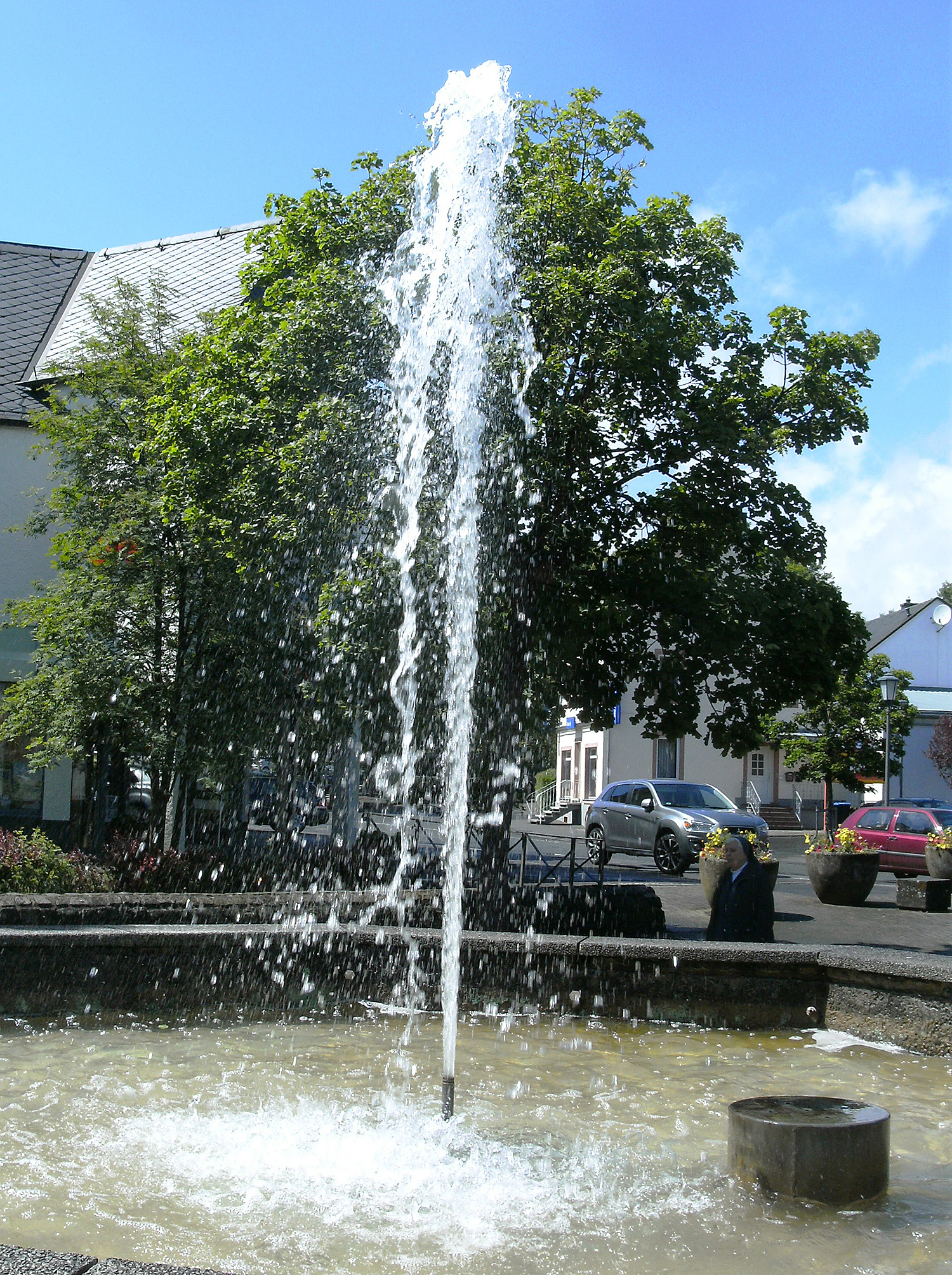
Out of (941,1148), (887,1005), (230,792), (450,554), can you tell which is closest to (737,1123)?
(941,1148)

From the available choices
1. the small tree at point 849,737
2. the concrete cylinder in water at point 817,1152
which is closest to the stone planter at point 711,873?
the concrete cylinder in water at point 817,1152

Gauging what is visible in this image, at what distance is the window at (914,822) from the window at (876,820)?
0.75 feet

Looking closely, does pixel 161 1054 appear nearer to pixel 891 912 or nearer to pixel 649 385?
pixel 649 385

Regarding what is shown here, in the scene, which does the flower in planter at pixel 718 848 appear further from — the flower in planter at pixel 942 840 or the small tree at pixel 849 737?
the small tree at pixel 849 737

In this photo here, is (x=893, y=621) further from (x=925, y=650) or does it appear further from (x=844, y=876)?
(x=844, y=876)

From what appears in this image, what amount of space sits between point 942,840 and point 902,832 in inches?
182

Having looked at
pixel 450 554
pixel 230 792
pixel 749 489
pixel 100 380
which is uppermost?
pixel 100 380

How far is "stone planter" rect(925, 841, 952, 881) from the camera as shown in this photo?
19.2 m

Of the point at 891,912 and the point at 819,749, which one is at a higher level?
the point at 819,749

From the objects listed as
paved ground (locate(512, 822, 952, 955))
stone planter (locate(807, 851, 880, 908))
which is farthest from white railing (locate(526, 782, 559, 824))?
stone planter (locate(807, 851, 880, 908))

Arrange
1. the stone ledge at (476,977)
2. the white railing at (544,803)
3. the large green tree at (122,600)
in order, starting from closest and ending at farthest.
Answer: the stone ledge at (476,977) → the large green tree at (122,600) → the white railing at (544,803)

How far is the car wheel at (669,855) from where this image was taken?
23344 mm

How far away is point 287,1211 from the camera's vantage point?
13.0ft

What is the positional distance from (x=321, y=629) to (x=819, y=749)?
93.9 feet
